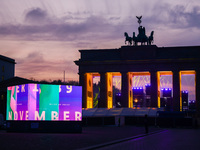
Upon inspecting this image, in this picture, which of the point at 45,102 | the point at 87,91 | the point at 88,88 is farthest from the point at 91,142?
the point at 88,88

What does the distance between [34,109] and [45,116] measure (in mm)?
1256

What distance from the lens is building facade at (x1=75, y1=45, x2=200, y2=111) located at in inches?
3661

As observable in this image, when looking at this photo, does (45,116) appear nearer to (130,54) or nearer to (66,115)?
(66,115)

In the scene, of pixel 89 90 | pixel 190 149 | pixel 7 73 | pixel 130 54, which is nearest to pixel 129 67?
pixel 130 54

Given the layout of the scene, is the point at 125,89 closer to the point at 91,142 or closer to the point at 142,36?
the point at 142,36

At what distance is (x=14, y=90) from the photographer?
4078 cm

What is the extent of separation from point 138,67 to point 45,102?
58.7 metres

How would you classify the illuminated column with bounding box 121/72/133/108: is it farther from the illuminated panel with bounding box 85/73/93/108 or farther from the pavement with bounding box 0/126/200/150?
the pavement with bounding box 0/126/200/150

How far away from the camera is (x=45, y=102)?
38.7 m

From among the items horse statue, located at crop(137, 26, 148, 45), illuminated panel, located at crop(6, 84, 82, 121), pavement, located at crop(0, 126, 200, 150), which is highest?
horse statue, located at crop(137, 26, 148, 45)

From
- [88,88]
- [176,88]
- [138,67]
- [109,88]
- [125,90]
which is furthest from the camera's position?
[109,88]

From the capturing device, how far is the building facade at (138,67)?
93.0 metres

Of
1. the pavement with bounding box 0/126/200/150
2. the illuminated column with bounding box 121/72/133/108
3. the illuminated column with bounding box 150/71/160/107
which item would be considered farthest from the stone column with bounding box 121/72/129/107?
the pavement with bounding box 0/126/200/150

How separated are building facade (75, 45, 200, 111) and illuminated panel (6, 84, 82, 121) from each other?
182 feet
